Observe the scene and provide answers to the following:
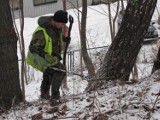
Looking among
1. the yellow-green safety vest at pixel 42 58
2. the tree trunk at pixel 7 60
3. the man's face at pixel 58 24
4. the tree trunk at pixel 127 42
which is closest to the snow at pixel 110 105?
the tree trunk at pixel 7 60

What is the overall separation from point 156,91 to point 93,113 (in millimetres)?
930

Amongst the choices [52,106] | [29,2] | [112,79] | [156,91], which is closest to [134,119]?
[156,91]

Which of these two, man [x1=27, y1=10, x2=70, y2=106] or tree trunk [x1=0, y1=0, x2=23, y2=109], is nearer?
tree trunk [x1=0, y1=0, x2=23, y2=109]

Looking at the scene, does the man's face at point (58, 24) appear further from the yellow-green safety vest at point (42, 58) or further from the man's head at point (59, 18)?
the yellow-green safety vest at point (42, 58)

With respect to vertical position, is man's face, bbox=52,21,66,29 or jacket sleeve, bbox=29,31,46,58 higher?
man's face, bbox=52,21,66,29

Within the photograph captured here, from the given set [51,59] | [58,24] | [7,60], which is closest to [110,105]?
[7,60]

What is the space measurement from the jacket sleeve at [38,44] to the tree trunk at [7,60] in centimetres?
58

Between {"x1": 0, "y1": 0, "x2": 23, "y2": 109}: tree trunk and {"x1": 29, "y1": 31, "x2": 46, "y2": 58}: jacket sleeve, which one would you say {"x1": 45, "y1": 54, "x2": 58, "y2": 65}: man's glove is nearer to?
{"x1": 29, "y1": 31, "x2": 46, "y2": 58}: jacket sleeve

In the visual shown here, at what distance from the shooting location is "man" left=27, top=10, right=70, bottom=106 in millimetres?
5578

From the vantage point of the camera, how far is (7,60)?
4.95 meters

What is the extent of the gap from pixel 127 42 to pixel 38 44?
1.34 metres

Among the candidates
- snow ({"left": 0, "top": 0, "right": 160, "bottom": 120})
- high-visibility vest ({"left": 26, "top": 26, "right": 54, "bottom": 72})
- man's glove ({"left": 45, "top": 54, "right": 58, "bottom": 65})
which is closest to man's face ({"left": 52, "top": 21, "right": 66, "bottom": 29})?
high-visibility vest ({"left": 26, "top": 26, "right": 54, "bottom": 72})

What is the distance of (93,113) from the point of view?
3.92 meters

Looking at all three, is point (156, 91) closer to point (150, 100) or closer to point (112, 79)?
point (150, 100)
